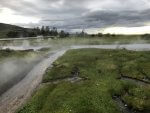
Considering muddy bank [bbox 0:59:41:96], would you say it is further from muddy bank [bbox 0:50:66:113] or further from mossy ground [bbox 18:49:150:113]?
mossy ground [bbox 18:49:150:113]

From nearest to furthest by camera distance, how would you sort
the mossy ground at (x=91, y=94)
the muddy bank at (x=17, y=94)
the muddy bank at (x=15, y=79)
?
1. the mossy ground at (x=91, y=94)
2. the muddy bank at (x=17, y=94)
3. the muddy bank at (x=15, y=79)

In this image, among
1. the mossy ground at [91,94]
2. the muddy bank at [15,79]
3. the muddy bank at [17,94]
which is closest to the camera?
the mossy ground at [91,94]

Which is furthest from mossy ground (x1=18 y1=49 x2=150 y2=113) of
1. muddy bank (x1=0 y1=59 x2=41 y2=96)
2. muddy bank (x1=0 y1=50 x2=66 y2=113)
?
muddy bank (x1=0 y1=59 x2=41 y2=96)

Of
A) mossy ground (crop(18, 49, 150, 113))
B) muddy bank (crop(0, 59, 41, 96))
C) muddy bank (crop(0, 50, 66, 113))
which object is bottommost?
muddy bank (crop(0, 59, 41, 96))

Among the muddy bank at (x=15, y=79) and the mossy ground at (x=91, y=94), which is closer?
the mossy ground at (x=91, y=94)

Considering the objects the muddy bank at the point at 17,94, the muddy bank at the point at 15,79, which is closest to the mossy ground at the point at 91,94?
the muddy bank at the point at 17,94

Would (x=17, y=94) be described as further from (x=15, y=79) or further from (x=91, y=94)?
(x=91, y=94)

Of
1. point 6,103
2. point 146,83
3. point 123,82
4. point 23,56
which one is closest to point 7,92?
point 6,103

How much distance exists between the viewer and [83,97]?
42125mm

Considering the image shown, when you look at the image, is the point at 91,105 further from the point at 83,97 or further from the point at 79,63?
the point at 79,63

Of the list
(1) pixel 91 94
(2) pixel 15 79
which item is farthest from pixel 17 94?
(1) pixel 91 94

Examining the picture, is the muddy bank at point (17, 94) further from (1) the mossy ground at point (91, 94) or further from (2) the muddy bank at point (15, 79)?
(1) the mossy ground at point (91, 94)

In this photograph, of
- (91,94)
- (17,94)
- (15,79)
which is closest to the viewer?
(91,94)

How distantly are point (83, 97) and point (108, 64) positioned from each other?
30.8 meters
